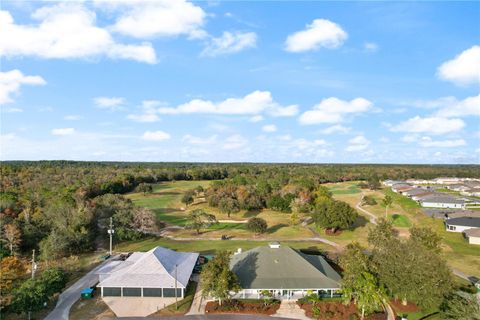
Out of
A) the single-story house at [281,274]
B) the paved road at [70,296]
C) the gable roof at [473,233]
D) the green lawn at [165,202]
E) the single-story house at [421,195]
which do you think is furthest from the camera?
the single-story house at [421,195]

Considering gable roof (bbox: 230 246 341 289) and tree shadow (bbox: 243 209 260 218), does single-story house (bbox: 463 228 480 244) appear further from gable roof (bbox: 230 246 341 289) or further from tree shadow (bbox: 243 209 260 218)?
tree shadow (bbox: 243 209 260 218)

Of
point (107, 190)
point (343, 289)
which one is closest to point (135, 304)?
point (343, 289)

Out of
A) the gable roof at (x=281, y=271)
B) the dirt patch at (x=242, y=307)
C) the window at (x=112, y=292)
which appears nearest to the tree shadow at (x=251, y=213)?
the gable roof at (x=281, y=271)

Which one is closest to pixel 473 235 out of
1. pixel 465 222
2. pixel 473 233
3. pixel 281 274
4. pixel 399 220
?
pixel 473 233

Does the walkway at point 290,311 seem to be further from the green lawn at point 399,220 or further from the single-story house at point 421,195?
the single-story house at point 421,195

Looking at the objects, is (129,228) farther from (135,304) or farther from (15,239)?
(135,304)
